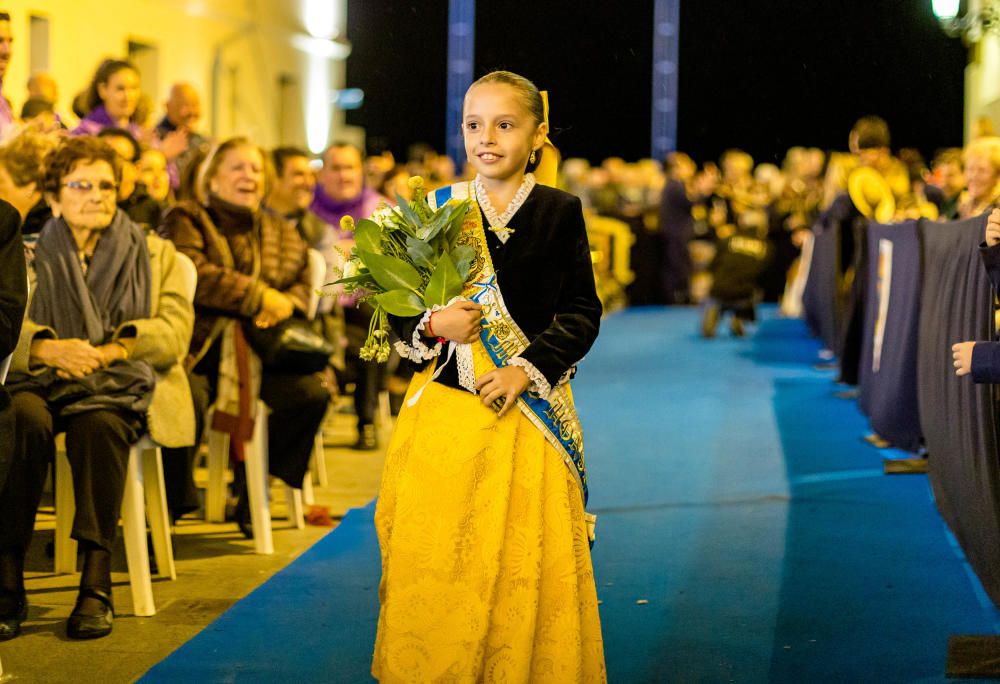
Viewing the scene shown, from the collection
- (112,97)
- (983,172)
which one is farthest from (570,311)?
(112,97)

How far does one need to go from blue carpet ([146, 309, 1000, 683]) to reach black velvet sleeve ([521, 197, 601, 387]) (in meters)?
1.21

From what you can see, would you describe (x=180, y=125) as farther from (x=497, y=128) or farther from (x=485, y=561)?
(x=485, y=561)

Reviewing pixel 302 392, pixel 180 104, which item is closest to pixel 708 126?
pixel 180 104

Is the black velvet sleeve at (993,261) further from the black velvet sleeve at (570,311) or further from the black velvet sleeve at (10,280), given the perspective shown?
the black velvet sleeve at (10,280)

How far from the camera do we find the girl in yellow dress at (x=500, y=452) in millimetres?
3637

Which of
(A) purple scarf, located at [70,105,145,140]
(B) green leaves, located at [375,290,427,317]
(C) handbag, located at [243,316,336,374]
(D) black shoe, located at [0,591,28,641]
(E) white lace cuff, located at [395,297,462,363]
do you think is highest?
(A) purple scarf, located at [70,105,145,140]

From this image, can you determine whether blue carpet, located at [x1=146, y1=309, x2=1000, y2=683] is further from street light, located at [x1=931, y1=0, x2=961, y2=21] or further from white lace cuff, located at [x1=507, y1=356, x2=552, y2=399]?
street light, located at [x1=931, y1=0, x2=961, y2=21]

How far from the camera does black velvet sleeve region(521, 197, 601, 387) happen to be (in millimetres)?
3695

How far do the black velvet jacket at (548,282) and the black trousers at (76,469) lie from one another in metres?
1.76

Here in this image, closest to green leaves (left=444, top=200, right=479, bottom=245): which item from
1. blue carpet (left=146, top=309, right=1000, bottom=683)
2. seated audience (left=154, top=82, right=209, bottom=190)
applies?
blue carpet (left=146, top=309, right=1000, bottom=683)

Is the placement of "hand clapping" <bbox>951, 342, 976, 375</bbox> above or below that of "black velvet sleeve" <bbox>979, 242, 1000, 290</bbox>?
below

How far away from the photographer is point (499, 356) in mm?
3725

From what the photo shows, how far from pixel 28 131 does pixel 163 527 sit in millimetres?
1631

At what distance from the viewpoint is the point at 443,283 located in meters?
3.66
